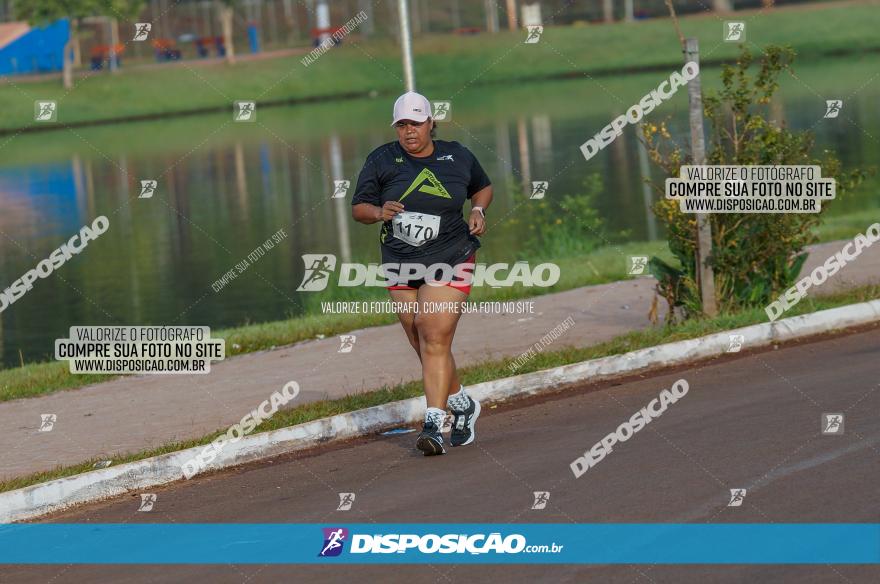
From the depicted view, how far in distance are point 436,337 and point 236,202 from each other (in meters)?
23.1

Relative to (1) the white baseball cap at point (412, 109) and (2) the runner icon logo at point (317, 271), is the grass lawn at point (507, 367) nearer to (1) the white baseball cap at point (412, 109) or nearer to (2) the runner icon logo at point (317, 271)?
(1) the white baseball cap at point (412, 109)

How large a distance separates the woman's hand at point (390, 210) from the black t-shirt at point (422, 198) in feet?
0.31

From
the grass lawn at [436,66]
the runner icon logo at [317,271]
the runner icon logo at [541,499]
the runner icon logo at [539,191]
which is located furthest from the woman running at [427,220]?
the grass lawn at [436,66]

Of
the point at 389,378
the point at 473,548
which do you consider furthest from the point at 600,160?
the point at 473,548

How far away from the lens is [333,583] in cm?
672

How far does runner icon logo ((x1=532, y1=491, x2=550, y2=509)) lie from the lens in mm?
7683

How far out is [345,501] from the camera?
8180mm

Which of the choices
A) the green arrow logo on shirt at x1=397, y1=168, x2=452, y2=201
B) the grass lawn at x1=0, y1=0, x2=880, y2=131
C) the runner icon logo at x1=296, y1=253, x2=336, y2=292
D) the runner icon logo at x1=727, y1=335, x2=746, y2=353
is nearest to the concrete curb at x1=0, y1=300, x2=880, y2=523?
the runner icon logo at x1=727, y1=335, x2=746, y2=353

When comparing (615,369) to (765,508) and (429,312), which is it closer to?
(429,312)

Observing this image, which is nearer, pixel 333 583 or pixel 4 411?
pixel 333 583

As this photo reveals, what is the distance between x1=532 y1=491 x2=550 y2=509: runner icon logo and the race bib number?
186 centimetres

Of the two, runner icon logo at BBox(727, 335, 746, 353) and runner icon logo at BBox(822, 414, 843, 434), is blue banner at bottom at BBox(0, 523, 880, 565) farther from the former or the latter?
runner icon logo at BBox(727, 335, 746, 353)

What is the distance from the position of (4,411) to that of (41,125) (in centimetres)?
6162

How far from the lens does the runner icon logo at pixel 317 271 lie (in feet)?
64.7
